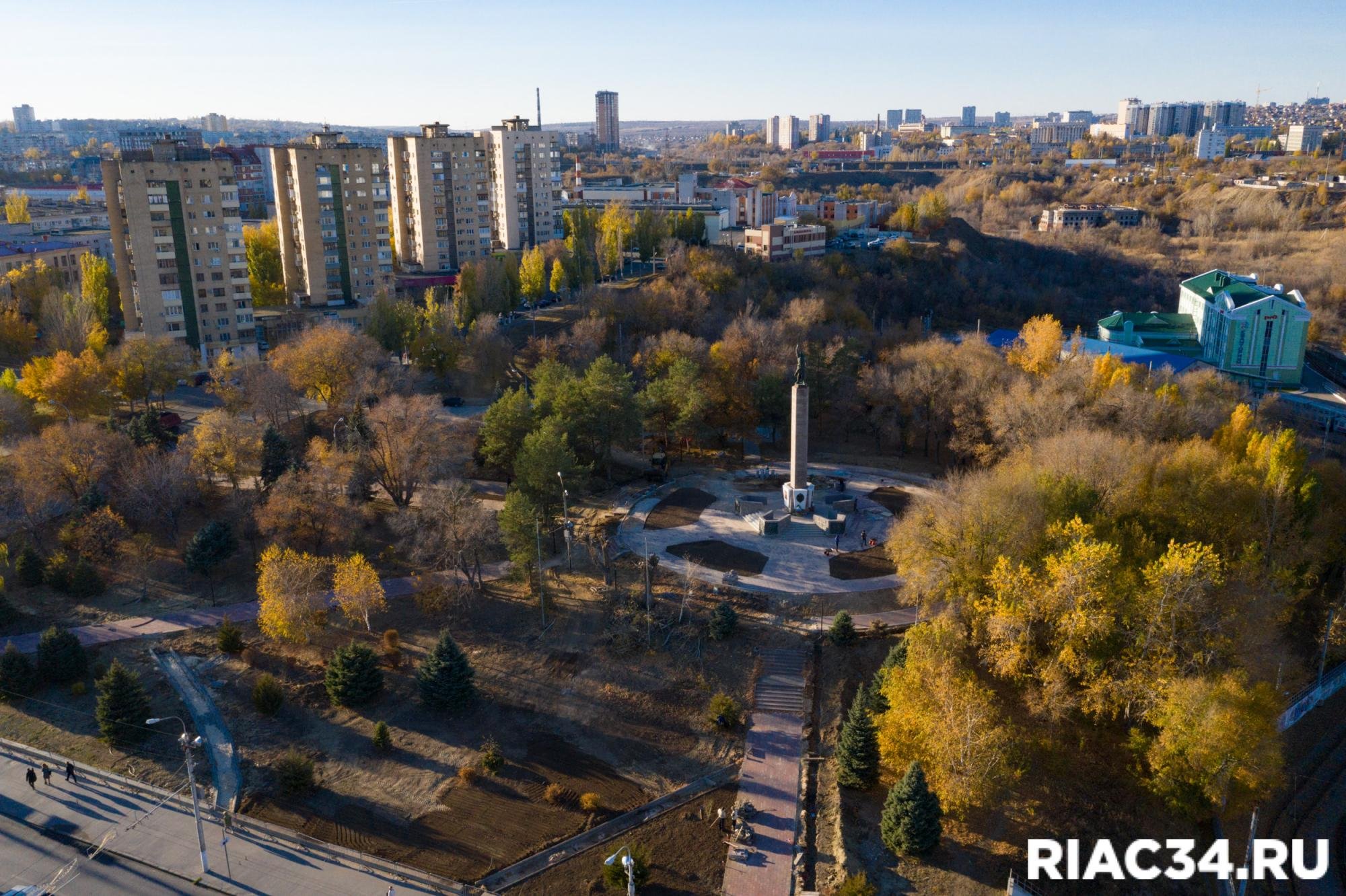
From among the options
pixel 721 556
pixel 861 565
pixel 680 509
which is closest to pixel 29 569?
pixel 680 509

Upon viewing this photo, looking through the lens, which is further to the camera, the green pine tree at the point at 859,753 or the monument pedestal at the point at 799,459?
the monument pedestal at the point at 799,459

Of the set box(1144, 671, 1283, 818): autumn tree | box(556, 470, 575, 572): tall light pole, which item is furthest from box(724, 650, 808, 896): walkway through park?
box(556, 470, 575, 572): tall light pole

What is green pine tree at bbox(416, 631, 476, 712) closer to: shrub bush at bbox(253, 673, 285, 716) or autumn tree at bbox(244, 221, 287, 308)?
shrub bush at bbox(253, 673, 285, 716)

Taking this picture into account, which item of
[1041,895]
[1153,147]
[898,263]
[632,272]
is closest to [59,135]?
[632,272]

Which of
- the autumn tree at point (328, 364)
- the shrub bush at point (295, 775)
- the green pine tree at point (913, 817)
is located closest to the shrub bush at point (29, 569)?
the autumn tree at point (328, 364)

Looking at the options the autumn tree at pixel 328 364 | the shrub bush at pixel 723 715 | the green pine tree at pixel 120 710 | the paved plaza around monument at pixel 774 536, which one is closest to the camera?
the green pine tree at pixel 120 710

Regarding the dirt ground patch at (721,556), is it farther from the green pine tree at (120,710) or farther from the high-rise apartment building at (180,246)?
the high-rise apartment building at (180,246)

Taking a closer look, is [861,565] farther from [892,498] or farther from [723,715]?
[723,715]
